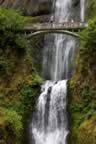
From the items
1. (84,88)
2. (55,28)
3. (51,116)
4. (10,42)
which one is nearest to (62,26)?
(55,28)

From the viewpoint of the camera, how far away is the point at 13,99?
37.1 meters

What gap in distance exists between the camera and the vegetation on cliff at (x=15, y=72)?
120 feet

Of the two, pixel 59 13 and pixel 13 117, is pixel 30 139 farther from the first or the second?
pixel 59 13

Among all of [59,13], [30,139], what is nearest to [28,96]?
[30,139]

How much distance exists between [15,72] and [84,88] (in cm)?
657

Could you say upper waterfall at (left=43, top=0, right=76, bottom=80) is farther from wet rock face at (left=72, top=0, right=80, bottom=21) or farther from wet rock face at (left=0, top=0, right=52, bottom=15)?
wet rock face at (left=0, top=0, right=52, bottom=15)

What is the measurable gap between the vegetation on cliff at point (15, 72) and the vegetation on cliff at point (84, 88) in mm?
3293

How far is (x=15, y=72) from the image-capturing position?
3884 cm

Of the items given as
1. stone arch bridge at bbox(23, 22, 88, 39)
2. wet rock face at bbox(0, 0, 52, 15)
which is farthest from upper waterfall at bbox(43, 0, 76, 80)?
wet rock face at bbox(0, 0, 52, 15)

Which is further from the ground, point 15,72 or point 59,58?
point 59,58

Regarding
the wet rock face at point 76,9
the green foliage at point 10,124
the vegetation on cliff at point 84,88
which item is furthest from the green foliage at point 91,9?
the green foliage at point 10,124

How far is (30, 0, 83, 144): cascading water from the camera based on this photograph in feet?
111

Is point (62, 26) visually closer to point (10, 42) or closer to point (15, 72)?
point (10, 42)

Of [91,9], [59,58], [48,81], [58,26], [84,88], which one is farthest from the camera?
[91,9]
